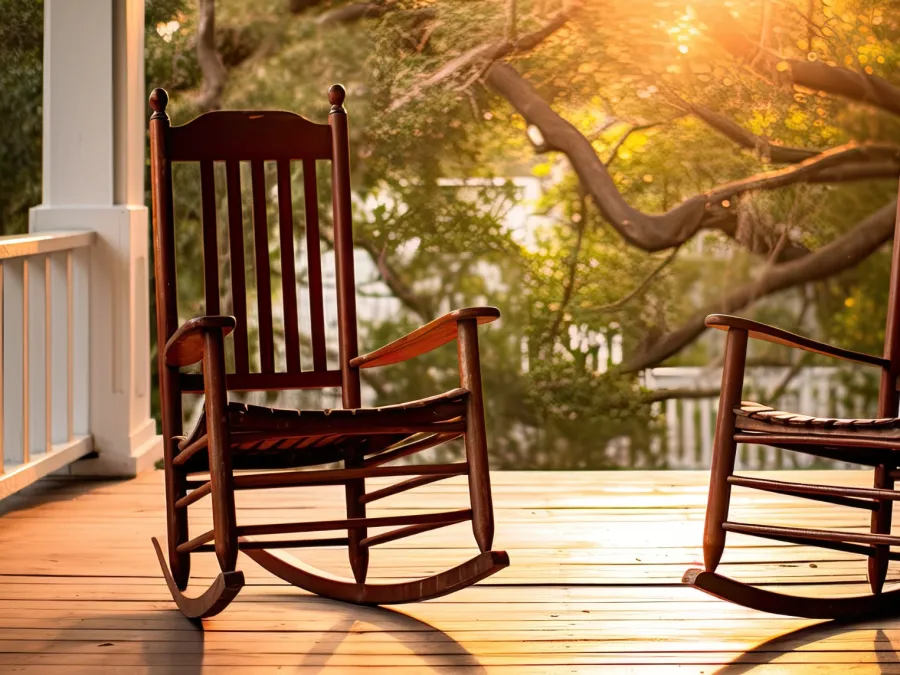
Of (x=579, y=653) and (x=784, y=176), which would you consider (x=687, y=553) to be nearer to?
(x=579, y=653)

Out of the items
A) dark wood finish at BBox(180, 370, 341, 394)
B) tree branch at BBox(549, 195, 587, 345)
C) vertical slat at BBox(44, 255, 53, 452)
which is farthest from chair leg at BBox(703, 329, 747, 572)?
tree branch at BBox(549, 195, 587, 345)

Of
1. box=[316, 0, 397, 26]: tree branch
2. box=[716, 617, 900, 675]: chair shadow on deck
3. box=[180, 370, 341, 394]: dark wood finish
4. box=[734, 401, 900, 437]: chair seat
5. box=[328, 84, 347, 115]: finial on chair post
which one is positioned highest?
box=[316, 0, 397, 26]: tree branch

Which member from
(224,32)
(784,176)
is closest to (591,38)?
(784,176)

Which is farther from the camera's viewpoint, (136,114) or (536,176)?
(536,176)

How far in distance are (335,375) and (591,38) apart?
9.65 ft

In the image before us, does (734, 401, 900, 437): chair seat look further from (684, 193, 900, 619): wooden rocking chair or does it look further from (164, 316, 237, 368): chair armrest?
(164, 316, 237, 368): chair armrest

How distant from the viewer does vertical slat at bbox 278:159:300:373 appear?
86.7 inches

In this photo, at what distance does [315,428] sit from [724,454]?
77 cm

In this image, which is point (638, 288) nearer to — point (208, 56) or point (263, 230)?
point (208, 56)

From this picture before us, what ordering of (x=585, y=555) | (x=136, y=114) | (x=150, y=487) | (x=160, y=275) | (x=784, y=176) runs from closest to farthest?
(x=160, y=275) < (x=585, y=555) < (x=150, y=487) < (x=136, y=114) < (x=784, y=176)

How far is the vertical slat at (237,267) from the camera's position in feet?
7.06

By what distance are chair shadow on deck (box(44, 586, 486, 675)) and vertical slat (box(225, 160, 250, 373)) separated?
1.65 feet

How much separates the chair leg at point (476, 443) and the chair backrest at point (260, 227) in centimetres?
37

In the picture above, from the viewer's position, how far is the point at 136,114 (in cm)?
354
